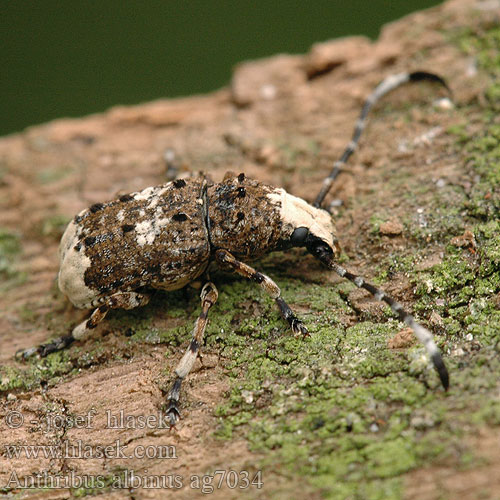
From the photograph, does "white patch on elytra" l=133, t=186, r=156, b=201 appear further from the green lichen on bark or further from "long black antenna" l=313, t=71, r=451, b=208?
"long black antenna" l=313, t=71, r=451, b=208

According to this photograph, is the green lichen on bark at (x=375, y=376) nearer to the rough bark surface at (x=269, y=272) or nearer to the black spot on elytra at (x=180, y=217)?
the rough bark surface at (x=269, y=272)

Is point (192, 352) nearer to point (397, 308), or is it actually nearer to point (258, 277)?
point (258, 277)

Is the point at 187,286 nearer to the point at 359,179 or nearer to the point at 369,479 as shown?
the point at 359,179

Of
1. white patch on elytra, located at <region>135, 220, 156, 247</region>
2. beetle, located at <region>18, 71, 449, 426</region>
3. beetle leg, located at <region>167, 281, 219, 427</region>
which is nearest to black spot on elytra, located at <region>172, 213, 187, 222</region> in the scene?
beetle, located at <region>18, 71, 449, 426</region>

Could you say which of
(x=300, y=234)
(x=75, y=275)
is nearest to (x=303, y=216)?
(x=300, y=234)

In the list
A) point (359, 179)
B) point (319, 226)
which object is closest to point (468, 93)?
point (359, 179)

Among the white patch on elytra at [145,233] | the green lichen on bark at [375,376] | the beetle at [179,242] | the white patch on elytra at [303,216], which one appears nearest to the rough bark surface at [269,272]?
the green lichen on bark at [375,376]
